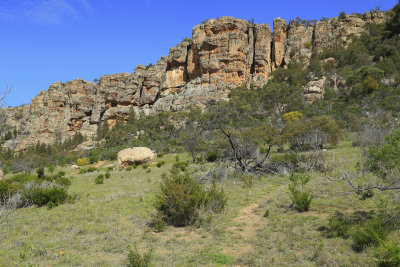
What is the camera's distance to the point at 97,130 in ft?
268

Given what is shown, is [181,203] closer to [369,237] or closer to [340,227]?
[340,227]

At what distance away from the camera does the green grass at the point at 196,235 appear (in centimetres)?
558

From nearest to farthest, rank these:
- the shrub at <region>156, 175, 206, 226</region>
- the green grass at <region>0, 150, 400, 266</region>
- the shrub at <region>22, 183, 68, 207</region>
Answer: the green grass at <region>0, 150, 400, 266</region>, the shrub at <region>156, 175, 206, 226</region>, the shrub at <region>22, 183, 68, 207</region>

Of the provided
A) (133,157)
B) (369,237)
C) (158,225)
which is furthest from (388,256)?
(133,157)

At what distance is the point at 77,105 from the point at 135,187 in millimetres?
82919

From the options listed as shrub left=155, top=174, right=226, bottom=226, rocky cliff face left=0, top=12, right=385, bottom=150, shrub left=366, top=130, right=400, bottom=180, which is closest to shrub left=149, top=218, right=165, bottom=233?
shrub left=155, top=174, right=226, bottom=226

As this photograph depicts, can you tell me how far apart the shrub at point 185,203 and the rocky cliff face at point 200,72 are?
47722 mm

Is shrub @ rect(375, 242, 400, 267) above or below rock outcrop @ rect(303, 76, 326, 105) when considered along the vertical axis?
below

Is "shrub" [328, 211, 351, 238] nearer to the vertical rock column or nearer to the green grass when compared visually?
the green grass

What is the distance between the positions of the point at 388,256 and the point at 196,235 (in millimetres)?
4289

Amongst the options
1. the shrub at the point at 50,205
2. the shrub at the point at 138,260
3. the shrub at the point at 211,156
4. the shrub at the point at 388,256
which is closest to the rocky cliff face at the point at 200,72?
the shrub at the point at 211,156

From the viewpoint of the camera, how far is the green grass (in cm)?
558

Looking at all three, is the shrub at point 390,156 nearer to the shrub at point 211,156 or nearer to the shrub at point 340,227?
the shrub at point 340,227

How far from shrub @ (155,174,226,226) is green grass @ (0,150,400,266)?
0.38 m
